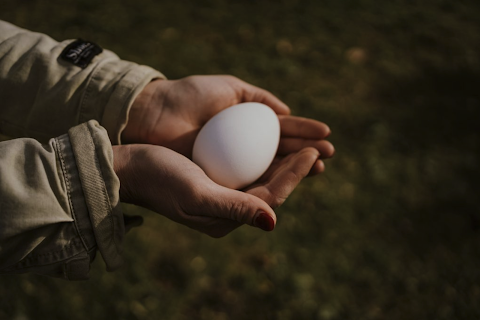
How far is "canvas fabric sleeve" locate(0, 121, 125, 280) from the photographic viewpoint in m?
1.13

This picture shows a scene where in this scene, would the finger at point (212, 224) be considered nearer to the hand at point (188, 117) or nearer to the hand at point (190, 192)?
the hand at point (190, 192)

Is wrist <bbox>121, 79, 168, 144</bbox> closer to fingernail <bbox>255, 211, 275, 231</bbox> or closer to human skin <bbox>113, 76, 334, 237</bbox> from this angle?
human skin <bbox>113, 76, 334, 237</bbox>

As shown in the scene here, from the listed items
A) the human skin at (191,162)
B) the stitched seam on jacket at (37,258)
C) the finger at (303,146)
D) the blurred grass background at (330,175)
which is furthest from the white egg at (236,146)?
the blurred grass background at (330,175)

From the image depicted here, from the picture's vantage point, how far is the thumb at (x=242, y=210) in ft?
4.27

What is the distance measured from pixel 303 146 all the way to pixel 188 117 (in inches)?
23.4

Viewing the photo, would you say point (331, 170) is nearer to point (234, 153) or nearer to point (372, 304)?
point (372, 304)

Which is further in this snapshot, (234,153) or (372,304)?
(372,304)

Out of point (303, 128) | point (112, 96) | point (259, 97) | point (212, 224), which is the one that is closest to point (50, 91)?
point (112, 96)

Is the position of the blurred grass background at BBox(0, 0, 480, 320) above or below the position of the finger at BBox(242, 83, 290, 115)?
below

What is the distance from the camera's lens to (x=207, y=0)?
423 centimetres

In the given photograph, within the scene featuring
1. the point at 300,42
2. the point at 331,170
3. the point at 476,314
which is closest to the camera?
the point at 476,314

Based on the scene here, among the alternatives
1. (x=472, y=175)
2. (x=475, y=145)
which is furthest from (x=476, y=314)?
(x=475, y=145)

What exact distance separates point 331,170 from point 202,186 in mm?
1734

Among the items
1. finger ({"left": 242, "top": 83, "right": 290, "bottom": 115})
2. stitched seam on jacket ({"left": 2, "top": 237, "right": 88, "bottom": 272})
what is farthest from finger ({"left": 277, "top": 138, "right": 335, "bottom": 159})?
stitched seam on jacket ({"left": 2, "top": 237, "right": 88, "bottom": 272})
